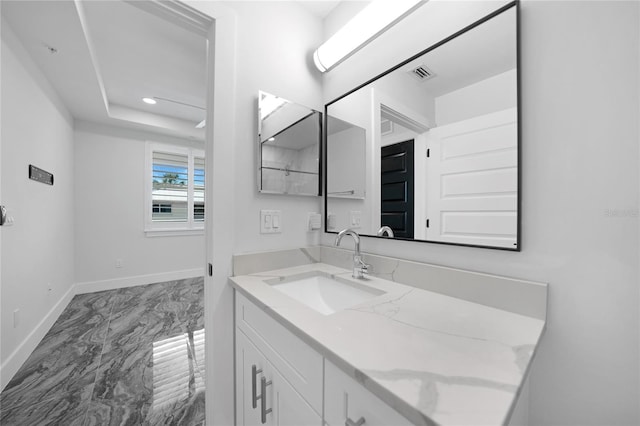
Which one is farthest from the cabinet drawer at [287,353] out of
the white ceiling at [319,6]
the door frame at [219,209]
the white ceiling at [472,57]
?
the white ceiling at [319,6]

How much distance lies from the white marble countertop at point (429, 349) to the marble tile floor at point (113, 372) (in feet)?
3.88

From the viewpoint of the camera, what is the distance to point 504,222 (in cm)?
82

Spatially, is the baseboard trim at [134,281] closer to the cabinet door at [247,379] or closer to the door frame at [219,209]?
the door frame at [219,209]

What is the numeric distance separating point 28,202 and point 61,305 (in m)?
1.37

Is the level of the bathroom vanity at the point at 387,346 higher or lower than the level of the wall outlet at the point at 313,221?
lower

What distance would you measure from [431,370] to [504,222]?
59 centimetres

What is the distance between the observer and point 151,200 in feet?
12.5

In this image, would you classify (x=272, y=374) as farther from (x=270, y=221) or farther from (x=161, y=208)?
(x=161, y=208)

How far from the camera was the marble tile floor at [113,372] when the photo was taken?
53.7 inches

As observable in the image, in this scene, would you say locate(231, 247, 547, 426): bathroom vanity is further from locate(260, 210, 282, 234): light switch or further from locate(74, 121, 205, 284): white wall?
locate(74, 121, 205, 284): white wall

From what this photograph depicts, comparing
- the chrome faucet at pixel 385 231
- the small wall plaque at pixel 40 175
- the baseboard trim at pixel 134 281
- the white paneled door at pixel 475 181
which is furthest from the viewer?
the baseboard trim at pixel 134 281

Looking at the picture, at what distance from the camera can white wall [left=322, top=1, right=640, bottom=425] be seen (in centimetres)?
62

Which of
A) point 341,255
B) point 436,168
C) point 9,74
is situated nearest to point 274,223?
point 341,255

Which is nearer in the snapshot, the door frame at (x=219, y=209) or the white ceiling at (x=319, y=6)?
the door frame at (x=219, y=209)
